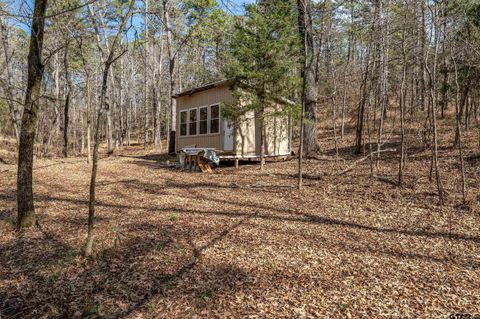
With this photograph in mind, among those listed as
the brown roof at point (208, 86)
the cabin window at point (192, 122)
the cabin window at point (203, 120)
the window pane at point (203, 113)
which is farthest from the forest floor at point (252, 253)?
the cabin window at point (192, 122)

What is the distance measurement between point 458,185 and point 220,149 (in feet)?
27.4

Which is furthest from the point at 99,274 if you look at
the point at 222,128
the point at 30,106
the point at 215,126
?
the point at 215,126

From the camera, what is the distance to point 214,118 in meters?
14.1

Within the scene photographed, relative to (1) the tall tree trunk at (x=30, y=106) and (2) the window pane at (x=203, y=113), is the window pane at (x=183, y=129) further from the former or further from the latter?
(1) the tall tree trunk at (x=30, y=106)

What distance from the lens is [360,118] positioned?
13.5 m

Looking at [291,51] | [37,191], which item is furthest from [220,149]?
[37,191]

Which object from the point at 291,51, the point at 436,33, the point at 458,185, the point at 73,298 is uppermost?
the point at 291,51

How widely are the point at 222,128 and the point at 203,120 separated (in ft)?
5.23

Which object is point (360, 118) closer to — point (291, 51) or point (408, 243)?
point (291, 51)

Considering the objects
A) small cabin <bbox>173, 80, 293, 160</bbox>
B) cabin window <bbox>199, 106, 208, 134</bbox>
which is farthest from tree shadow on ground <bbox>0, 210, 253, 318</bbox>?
cabin window <bbox>199, 106, 208, 134</bbox>

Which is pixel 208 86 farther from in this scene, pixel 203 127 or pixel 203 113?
pixel 203 127

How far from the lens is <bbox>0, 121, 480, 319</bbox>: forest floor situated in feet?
11.1

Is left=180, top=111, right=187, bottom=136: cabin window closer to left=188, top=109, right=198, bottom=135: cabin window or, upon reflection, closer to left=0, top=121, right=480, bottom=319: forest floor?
left=188, top=109, right=198, bottom=135: cabin window

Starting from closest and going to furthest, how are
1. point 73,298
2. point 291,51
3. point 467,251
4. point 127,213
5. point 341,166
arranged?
1. point 73,298
2. point 467,251
3. point 127,213
4. point 341,166
5. point 291,51
